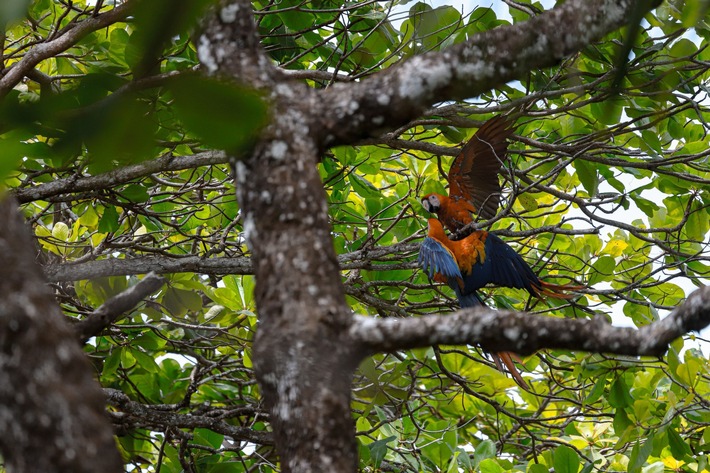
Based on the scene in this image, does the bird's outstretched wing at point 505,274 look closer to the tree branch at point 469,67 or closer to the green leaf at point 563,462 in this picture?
the green leaf at point 563,462

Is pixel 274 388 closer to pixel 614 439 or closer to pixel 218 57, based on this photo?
pixel 218 57

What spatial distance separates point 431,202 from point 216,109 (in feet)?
9.50

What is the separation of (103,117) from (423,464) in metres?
3.05

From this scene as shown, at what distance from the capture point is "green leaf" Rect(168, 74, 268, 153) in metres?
0.35

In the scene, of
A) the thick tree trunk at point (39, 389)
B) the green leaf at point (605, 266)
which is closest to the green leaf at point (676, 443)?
the green leaf at point (605, 266)

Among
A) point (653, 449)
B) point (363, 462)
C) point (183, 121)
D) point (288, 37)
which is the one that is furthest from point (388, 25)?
point (183, 121)

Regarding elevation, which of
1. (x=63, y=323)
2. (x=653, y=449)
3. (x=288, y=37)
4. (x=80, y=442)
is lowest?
(x=80, y=442)

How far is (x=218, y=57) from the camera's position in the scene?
99 cm

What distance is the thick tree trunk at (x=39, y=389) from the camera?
2.07ft

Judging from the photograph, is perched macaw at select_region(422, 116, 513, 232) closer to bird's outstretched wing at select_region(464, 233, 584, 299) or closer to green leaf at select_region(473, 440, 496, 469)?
bird's outstretched wing at select_region(464, 233, 584, 299)

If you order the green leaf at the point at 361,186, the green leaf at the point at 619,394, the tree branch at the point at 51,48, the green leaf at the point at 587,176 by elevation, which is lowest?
the green leaf at the point at 619,394

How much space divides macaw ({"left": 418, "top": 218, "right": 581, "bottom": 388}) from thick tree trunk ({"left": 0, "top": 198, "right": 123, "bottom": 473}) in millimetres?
2189

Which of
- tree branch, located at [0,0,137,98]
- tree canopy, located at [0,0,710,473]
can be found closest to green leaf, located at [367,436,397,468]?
tree canopy, located at [0,0,710,473]

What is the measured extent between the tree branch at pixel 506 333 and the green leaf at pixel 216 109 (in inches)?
23.6
